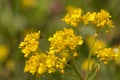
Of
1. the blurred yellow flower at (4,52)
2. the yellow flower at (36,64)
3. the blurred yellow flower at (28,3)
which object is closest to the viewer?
the yellow flower at (36,64)

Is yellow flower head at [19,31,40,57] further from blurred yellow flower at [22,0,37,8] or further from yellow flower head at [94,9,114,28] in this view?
blurred yellow flower at [22,0,37,8]

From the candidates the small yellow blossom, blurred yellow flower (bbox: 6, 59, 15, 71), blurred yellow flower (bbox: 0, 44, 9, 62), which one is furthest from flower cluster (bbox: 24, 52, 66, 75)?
blurred yellow flower (bbox: 0, 44, 9, 62)

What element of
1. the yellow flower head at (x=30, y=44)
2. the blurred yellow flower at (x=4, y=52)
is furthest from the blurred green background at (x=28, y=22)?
the yellow flower head at (x=30, y=44)

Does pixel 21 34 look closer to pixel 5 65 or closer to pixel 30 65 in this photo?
pixel 5 65

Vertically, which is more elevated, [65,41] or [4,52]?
[4,52]

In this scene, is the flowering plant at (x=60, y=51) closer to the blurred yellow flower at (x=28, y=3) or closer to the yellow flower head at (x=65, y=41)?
the yellow flower head at (x=65, y=41)

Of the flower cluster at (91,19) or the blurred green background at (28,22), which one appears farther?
the blurred green background at (28,22)

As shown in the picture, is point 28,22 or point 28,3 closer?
point 28,22

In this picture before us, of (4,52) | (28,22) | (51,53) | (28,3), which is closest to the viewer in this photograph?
(51,53)

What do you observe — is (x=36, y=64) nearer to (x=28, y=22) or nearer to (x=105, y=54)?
(x=105, y=54)

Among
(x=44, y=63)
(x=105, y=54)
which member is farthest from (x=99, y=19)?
(x=44, y=63)
